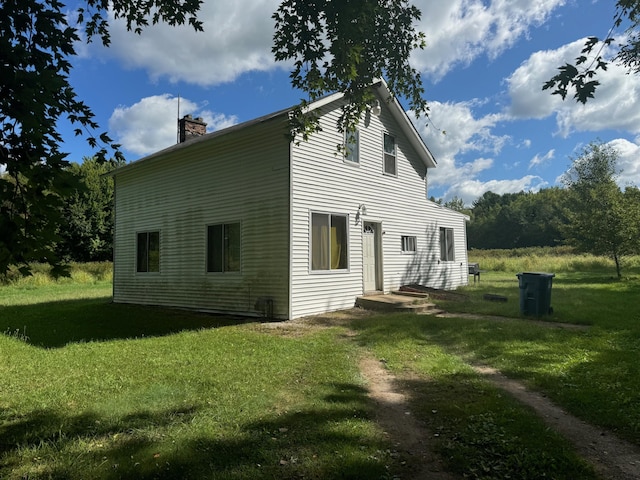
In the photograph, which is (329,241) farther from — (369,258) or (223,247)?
(223,247)

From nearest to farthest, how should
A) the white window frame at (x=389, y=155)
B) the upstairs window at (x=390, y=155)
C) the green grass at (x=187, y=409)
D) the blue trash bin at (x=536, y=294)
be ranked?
the green grass at (x=187, y=409)
the blue trash bin at (x=536, y=294)
the white window frame at (x=389, y=155)
the upstairs window at (x=390, y=155)

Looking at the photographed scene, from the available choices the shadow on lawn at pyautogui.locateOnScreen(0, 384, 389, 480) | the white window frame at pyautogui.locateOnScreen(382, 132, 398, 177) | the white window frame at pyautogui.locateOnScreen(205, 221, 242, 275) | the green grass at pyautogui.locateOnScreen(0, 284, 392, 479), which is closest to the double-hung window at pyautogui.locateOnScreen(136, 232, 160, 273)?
the white window frame at pyautogui.locateOnScreen(205, 221, 242, 275)

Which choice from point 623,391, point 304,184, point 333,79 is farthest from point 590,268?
point 333,79

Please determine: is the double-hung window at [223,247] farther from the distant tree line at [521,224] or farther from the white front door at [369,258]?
the distant tree line at [521,224]

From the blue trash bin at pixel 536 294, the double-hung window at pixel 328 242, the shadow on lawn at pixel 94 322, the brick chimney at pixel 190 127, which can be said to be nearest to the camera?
the shadow on lawn at pixel 94 322

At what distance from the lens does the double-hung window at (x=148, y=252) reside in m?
14.9

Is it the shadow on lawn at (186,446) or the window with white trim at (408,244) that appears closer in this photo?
the shadow on lawn at (186,446)

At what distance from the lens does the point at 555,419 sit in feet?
14.1

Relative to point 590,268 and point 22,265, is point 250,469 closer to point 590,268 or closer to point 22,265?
point 22,265

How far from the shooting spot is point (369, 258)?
13812 mm

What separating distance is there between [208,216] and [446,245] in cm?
A: 1059

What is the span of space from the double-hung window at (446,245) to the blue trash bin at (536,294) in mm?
7411

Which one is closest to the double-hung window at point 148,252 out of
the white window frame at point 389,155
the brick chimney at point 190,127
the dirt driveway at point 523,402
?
the brick chimney at point 190,127

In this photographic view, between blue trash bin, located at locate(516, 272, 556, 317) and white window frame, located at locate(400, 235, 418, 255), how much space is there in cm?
526
